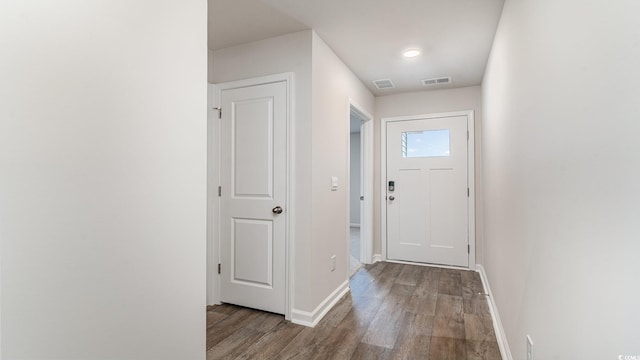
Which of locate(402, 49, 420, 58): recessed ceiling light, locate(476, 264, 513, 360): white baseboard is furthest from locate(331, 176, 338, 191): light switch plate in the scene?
locate(476, 264, 513, 360): white baseboard

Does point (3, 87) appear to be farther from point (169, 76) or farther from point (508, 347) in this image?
point (508, 347)

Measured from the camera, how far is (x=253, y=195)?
2648mm

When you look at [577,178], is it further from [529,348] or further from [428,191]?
[428,191]

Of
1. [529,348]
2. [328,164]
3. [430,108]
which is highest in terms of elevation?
[430,108]

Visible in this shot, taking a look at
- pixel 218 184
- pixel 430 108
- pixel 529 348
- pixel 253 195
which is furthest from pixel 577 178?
pixel 430 108

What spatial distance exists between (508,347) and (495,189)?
1212mm

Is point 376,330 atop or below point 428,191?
below

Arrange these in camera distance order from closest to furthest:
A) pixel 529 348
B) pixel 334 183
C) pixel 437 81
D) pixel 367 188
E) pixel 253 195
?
pixel 529 348 → pixel 253 195 → pixel 334 183 → pixel 437 81 → pixel 367 188

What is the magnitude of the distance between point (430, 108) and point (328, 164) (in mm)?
2068

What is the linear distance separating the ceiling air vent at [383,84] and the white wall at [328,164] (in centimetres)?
48

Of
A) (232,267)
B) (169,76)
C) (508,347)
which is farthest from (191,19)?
(508,347)

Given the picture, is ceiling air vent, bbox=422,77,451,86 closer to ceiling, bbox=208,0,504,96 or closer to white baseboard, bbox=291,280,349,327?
ceiling, bbox=208,0,504,96

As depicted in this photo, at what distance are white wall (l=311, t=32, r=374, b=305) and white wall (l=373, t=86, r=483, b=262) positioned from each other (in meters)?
1.07

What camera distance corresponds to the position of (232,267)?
2748mm
